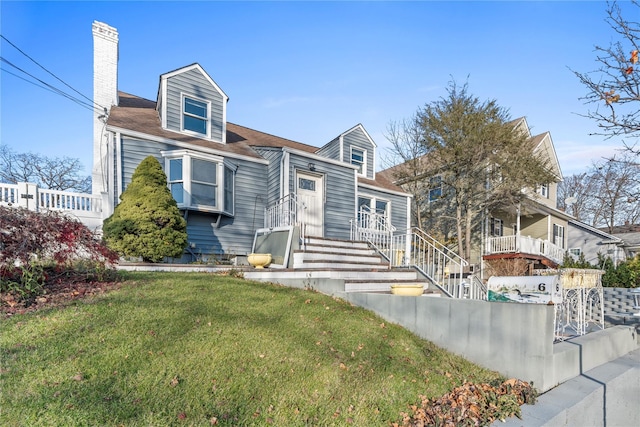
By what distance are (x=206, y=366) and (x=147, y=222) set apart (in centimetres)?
538

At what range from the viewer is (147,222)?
749 centimetres

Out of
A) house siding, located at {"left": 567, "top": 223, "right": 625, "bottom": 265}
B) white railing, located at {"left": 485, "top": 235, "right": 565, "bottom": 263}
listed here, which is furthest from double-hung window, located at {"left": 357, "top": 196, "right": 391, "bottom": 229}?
house siding, located at {"left": 567, "top": 223, "right": 625, "bottom": 265}

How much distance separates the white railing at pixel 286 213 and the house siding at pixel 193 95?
324 cm

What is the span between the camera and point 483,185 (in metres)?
16.1

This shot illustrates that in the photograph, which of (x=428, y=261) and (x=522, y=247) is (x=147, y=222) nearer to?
(x=428, y=261)

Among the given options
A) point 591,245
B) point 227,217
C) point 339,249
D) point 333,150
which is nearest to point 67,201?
point 227,217

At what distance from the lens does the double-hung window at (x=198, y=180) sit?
959 centimetres

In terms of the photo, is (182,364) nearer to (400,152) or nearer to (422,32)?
(422,32)

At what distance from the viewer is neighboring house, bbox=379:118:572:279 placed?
16.4 metres

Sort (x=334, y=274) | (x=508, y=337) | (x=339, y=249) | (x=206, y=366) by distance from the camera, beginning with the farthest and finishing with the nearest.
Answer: (x=339, y=249) < (x=334, y=274) < (x=508, y=337) < (x=206, y=366)

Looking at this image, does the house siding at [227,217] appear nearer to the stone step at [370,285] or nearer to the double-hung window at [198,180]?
the double-hung window at [198,180]

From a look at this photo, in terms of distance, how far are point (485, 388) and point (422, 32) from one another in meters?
7.68

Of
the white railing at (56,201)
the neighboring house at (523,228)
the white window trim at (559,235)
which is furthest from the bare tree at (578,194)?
the white railing at (56,201)

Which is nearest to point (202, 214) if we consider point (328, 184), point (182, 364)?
point (328, 184)
